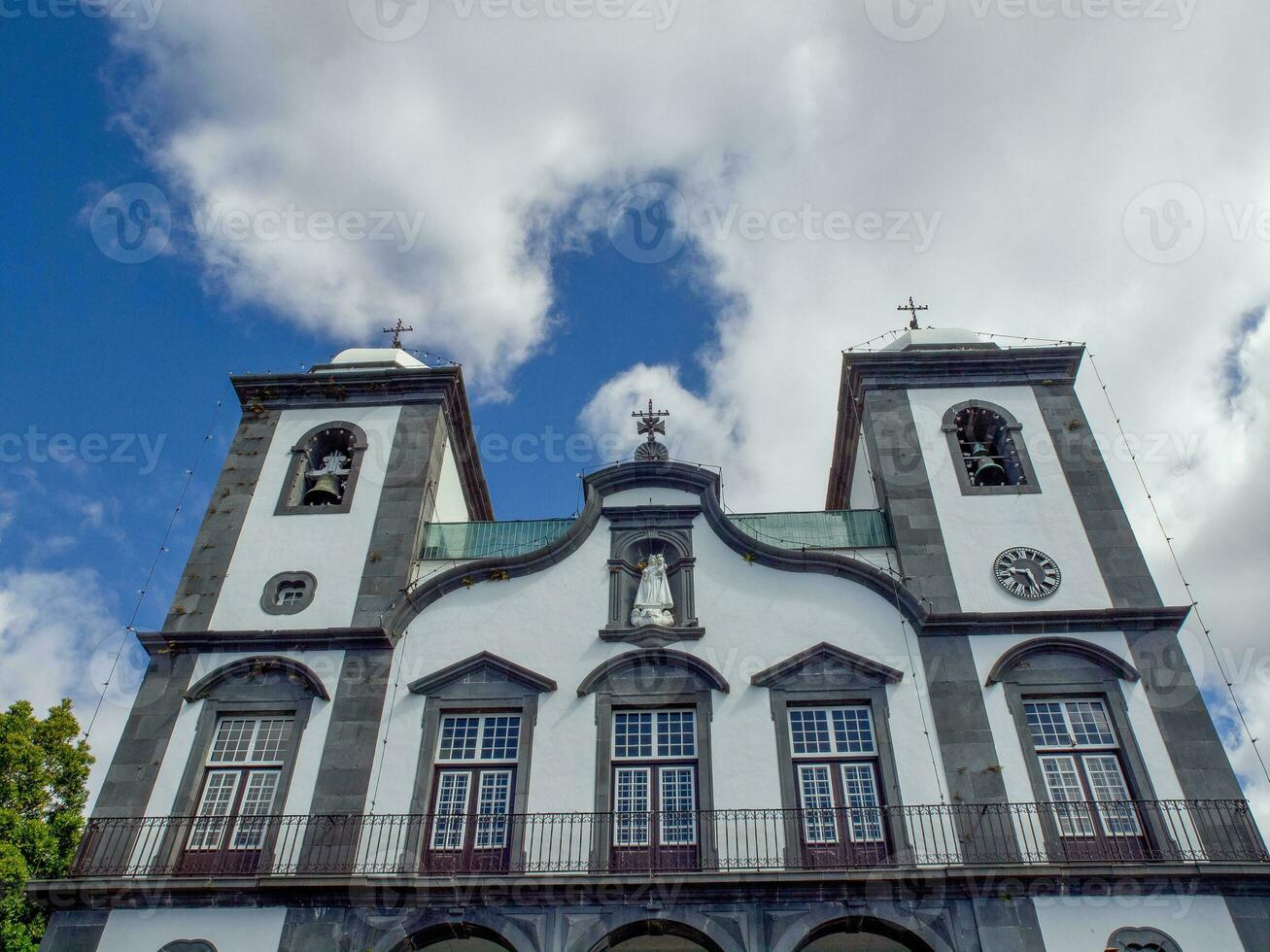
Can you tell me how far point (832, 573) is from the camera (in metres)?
16.9

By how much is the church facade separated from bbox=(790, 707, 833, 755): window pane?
0.11ft

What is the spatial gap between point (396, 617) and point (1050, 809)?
9.86 m

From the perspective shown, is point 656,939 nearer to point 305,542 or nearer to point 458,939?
point 458,939

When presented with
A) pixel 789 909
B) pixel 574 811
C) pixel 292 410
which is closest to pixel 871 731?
pixel 789 909

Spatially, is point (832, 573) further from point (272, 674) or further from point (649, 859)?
point (272, 674)

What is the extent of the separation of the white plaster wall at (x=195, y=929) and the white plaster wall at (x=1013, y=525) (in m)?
10.8

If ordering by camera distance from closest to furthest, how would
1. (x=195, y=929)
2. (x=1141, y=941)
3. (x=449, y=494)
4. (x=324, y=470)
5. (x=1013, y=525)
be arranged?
(x=1141, y=941)
(x=195, y=929)
(x=1013, y=525)
(x=324, y=470)
(x=449, y=494)

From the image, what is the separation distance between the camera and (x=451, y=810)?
1477cm

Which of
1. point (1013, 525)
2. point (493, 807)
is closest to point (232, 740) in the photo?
point (493, 807)

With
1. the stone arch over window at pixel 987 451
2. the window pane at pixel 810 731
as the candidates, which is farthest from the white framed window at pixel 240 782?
the stone arch over window at pixel 987 451

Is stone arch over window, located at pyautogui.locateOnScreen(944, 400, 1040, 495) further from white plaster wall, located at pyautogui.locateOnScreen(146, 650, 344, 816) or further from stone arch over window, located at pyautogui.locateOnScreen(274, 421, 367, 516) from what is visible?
white plaster wall, located at pyautogui.locateOnScreen(146, 650, 344, 816)

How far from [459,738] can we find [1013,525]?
31.1ft

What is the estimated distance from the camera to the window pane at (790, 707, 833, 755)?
15.0 m

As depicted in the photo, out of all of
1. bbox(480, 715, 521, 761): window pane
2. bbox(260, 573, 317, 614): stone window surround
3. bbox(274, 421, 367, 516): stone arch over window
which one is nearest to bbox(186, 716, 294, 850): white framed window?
bbox(260, 573, 317, 614): stone window surround
